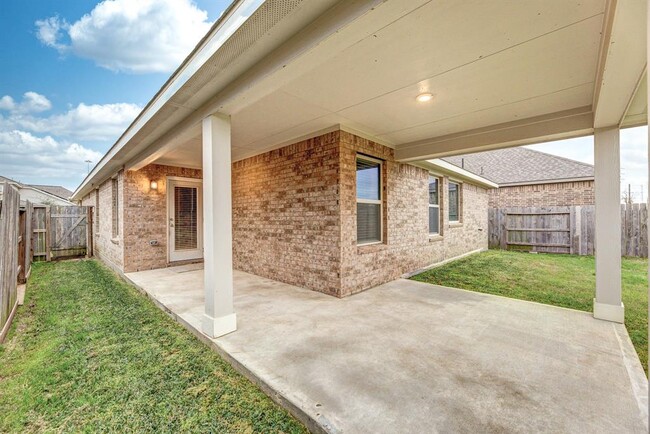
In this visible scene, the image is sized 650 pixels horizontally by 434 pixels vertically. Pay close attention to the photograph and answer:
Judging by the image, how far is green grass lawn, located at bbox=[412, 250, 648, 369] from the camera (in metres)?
3.77

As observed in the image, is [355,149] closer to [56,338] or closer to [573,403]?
[573,403]

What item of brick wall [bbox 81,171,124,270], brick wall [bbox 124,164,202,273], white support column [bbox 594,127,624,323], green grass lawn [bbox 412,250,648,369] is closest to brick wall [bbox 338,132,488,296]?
green grass lawn [bbox 412,250,648,369]

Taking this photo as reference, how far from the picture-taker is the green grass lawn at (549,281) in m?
3.77

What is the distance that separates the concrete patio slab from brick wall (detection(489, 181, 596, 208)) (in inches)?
420

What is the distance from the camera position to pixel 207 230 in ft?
9.84

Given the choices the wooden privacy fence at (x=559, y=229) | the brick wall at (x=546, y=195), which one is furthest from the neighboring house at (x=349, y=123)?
the brick wall at (x=546, y=195)

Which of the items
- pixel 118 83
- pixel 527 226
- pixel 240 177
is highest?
pixel 118 83

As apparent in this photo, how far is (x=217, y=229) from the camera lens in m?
2.96

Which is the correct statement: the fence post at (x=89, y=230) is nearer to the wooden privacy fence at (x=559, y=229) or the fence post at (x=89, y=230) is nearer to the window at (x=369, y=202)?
the window at (x=369, y=202)

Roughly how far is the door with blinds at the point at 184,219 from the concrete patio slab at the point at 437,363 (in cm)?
318

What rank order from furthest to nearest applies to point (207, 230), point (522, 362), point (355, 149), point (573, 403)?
1. point (355, 149)
2. point (207, 230)
3. point (522, 362)
4. point (573, 403)

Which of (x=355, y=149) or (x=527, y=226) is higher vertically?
(x=355, y=149)

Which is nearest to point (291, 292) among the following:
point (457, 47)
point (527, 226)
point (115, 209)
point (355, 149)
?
point (355, 149)

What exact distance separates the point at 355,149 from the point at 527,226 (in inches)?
373
